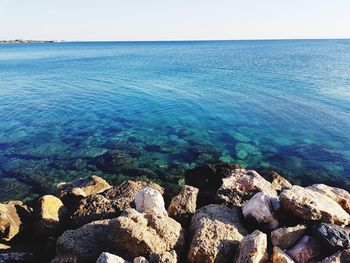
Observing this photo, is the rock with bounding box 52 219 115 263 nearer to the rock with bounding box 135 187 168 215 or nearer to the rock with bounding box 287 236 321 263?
the rock with bounding box 135 187 168 215

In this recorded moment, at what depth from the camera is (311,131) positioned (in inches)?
1022

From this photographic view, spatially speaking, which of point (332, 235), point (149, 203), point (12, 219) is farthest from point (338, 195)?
point (12, 219)

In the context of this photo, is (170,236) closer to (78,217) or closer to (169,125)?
(78,217)

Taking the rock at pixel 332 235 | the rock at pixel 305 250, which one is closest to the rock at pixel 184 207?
the rock at pixel 305 250

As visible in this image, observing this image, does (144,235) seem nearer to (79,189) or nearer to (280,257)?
(280,257)

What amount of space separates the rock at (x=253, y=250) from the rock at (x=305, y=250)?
887 mm

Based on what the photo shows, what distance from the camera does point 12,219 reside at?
41.0ft

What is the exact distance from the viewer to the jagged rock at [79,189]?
46.0 ft

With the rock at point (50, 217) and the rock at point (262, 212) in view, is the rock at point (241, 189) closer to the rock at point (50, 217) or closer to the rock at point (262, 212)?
the rock at point (262, 212)

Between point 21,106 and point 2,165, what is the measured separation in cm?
1666

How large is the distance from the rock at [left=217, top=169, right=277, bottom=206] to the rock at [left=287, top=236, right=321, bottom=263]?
2894 millimetres

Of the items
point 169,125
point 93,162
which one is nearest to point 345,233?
point 93,162

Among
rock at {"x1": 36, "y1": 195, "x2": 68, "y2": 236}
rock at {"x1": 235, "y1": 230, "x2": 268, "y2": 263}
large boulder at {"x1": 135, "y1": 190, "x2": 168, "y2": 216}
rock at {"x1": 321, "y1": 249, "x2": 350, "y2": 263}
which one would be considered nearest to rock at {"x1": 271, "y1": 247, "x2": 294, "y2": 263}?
rock at {"x1": 235, "y1": 230, "x2": 268, "y2": 263}

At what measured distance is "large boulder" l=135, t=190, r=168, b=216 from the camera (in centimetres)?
1116
